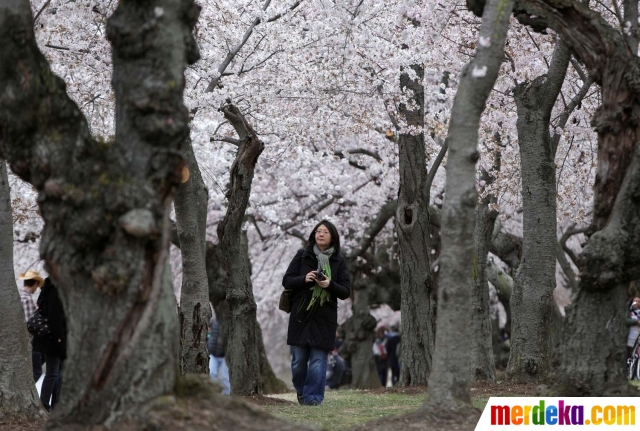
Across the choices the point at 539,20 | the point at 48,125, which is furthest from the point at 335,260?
the point at 48,125

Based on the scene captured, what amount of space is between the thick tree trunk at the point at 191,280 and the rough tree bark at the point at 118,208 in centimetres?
437

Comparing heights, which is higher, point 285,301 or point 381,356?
point 381,356

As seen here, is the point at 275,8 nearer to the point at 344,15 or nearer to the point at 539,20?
the point at 344,15

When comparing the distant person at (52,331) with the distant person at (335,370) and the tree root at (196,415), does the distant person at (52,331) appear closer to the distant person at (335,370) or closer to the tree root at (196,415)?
the tree root at (196,415)

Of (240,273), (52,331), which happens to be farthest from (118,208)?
(240,273)

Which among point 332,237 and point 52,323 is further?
point 332,237

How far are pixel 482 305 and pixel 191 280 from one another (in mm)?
6768

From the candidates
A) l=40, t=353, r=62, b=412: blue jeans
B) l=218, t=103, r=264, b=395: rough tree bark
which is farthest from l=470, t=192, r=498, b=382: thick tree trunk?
l=40, t=353, r=62, b=412: blue jeans

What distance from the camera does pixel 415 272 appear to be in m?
12.9

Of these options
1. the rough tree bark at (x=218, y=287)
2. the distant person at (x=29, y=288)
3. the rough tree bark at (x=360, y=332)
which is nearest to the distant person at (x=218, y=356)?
the rough tree bark at (x=218, y=287)

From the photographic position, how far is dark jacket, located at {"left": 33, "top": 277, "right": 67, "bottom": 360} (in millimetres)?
9547

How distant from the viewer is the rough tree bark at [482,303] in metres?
15.2

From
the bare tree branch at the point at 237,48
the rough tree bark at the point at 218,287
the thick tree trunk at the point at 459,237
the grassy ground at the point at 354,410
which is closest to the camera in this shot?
the thick tree trunk at the point at 459,237

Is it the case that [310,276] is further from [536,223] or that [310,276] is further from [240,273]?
[240,273]
